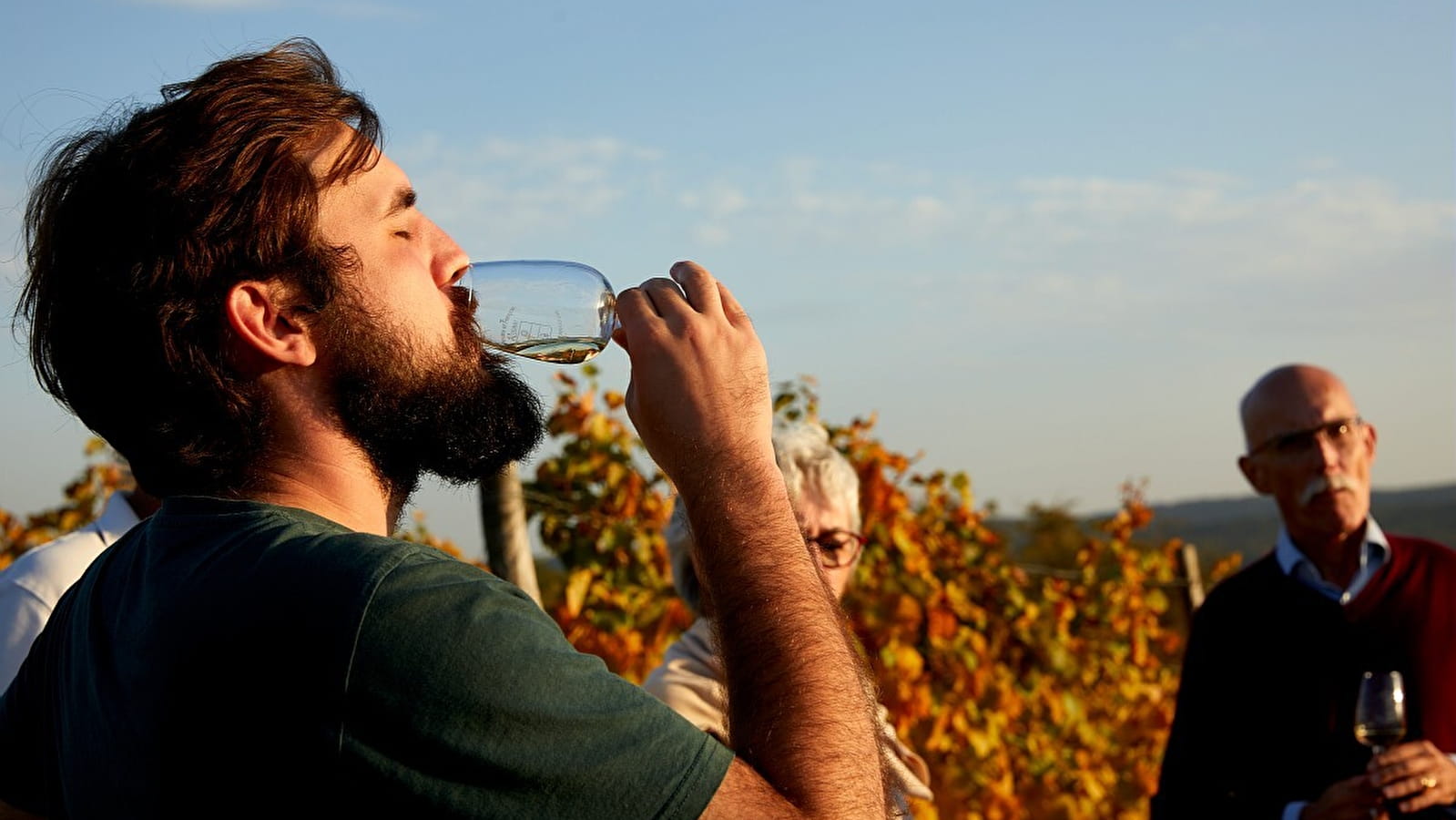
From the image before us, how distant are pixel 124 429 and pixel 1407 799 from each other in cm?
367

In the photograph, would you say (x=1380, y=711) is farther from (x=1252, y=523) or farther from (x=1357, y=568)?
(x=1252, y=523)

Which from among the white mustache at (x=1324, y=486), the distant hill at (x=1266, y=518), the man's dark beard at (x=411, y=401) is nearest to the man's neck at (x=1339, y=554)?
the white mustache at (x=1324, y=486)

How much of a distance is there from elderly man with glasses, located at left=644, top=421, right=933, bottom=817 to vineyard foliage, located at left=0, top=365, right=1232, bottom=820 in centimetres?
91

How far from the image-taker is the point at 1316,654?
4516 mm

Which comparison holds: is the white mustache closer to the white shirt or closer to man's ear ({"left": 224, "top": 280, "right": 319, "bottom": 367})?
the white shirt

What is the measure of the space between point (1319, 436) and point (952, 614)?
1906mm

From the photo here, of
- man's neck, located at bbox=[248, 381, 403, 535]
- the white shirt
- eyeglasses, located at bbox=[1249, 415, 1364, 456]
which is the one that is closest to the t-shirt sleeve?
man's neck, located at bbox=[248, 381, 403, 535]

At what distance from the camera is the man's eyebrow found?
6.12ft

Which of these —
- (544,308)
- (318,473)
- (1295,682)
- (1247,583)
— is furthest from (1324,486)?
(318,473)

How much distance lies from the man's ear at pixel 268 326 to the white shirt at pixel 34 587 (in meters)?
1.18

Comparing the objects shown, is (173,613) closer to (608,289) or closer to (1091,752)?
(608,289)

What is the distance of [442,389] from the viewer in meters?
1.81

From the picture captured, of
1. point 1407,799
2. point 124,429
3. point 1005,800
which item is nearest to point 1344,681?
point 1407,799

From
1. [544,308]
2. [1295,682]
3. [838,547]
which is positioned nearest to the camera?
[544,308]
